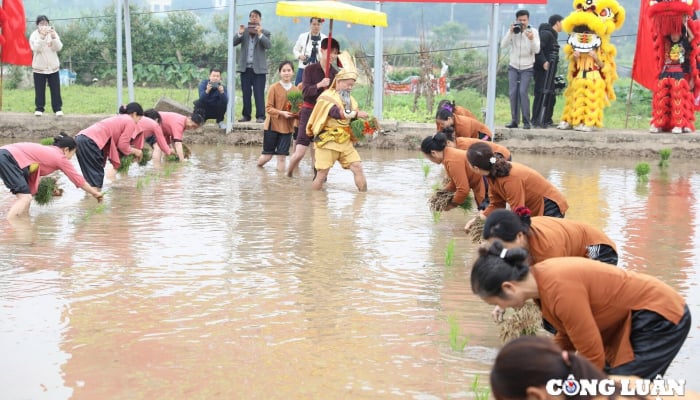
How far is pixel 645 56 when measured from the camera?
16375mm

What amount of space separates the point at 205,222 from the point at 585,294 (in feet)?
18.9

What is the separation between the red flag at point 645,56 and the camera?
15.9 m

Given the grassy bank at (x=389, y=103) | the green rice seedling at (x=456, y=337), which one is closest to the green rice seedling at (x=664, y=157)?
the grassy bank at (x=389, y=103)

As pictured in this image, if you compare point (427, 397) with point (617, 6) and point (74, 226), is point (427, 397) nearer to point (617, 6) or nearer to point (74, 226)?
point (74, 226)

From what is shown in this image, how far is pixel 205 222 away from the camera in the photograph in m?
9.61

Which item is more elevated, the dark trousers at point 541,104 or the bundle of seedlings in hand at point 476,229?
the dark trousers at point 541,104

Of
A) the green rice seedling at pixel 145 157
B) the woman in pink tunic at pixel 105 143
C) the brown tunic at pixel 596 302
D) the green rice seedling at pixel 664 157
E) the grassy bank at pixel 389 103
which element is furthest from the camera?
the grassy bank at pixel 389 103

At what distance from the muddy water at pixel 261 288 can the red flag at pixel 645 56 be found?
4.66 meters

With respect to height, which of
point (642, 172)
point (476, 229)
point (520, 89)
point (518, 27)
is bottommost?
point (642, 172)

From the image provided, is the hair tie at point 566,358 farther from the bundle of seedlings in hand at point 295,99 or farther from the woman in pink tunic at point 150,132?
the bundle of seedlings in hand at point 295,99

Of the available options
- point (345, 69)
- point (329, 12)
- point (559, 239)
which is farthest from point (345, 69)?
point (559, 239)

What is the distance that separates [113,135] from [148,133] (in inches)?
51.8

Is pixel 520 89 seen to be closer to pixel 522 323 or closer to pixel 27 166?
pixel 27 166

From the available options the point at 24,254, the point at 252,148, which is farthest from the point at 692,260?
the point at 252,148
